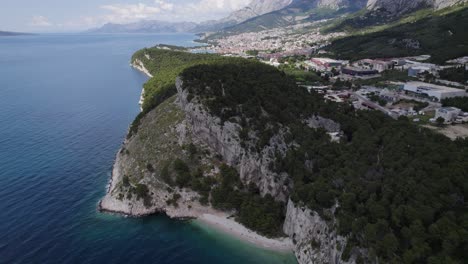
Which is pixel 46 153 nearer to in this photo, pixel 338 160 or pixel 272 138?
pixel 272 138

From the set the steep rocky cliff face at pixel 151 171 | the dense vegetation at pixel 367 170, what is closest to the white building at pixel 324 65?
the dense vegetation at pixel 367 170

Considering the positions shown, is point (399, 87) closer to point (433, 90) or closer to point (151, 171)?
point (433, 90)

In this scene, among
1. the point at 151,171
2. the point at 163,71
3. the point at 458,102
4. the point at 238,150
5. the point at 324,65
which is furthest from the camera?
the point at 324,65

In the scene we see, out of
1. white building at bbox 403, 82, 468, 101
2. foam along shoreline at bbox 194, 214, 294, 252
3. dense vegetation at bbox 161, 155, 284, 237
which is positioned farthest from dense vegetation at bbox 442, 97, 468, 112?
foam along shoreline at bbox 194, 214, 294, 252

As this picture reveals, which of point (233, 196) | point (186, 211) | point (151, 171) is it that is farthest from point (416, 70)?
point (186, 211)

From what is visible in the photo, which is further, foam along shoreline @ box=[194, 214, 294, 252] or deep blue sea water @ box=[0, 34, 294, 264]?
foam along shoreline @ box=[194, 214, 294, 252]

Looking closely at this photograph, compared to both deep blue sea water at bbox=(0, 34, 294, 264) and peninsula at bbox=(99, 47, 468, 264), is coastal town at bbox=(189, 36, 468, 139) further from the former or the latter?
deep blue sea water at bbox=(0, 34, 294, 264)

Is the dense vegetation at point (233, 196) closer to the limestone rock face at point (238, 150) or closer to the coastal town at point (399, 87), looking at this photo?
the limestone rock face at point (238, 150)
